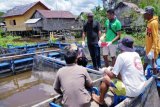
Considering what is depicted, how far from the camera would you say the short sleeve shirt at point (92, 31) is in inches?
246

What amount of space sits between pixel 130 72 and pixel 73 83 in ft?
3.05

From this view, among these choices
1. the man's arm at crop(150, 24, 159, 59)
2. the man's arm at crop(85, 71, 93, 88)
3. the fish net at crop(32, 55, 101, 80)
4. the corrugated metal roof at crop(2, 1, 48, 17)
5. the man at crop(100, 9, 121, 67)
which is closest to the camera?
the man's arm at crop(85, 71, 93, 88)

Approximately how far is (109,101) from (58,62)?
295 cm

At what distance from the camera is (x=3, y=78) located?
27.7 feet

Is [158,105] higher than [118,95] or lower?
lower

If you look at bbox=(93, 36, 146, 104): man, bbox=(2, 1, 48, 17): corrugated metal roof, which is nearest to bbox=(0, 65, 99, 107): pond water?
bbox=(93, 36, 146, 104): man

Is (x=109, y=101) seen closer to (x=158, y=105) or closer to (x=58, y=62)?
(x=158, y=105)

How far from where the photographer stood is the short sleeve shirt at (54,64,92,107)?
2.93 metres

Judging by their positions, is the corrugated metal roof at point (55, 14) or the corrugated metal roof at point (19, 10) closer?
the corrugated metal roof at point (55, 14)

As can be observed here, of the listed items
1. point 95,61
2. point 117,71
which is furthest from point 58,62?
A: point 117,71

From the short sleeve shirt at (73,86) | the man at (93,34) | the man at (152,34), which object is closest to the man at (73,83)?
the short sleeve shirt at (73,86)

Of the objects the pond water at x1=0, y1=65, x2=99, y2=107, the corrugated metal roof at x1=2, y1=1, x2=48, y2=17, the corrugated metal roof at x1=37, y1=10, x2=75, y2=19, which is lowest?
the pond water at x1=0, y1=65, x2=99, y2=107

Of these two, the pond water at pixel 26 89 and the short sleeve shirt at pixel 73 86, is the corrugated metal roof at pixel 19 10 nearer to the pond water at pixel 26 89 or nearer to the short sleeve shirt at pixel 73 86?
the pond water at pixel 26 89

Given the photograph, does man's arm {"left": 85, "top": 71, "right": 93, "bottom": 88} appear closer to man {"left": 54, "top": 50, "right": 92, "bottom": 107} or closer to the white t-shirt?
man {"left": 54, "top": 50, "right": 92, "bottom": 107}
